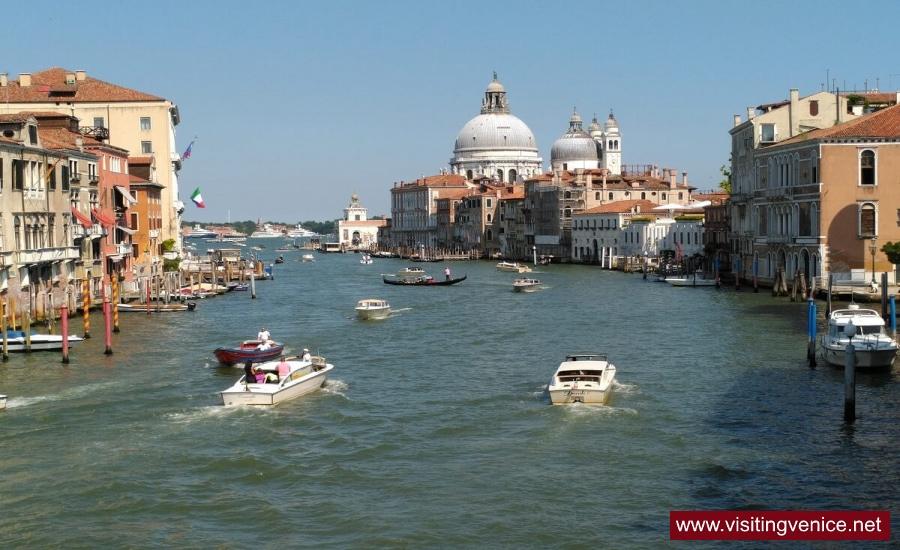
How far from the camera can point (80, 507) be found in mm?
14383

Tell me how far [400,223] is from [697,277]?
80.2 meters

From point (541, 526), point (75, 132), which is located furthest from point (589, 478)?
point (75, 132)

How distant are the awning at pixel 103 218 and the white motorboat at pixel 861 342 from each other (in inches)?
888

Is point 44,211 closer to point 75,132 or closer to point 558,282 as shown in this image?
point 75,132

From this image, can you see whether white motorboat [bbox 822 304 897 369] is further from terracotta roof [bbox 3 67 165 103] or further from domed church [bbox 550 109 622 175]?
domed church [bbox 550 109 622 175]

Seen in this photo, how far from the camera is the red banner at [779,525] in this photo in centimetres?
1288

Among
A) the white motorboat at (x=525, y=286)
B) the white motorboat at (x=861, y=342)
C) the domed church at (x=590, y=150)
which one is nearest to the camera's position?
the white motorboat at (x=861, y=342)

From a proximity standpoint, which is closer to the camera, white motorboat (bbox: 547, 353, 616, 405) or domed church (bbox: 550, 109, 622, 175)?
white motorboat (bbox: 547, 353, 616, 405)

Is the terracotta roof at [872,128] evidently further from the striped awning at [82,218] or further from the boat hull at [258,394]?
the boat hull at [258,394]

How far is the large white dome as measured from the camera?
14000cm

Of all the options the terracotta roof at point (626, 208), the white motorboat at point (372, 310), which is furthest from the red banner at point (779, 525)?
the terracotta roof at point (626, 208)

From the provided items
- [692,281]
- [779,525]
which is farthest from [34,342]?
[692,281]

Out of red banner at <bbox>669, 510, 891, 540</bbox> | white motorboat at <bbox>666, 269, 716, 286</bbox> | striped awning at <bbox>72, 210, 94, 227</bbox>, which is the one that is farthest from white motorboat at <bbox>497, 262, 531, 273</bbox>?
red banner at <bbox>669, 510, 891, 540</bbox>

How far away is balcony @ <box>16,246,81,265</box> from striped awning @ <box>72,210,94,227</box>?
87 cm
